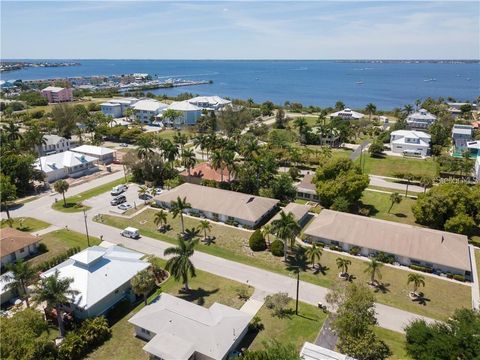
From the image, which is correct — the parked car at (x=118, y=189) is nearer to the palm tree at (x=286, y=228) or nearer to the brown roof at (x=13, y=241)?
the brown roof at (x=13, y=241)

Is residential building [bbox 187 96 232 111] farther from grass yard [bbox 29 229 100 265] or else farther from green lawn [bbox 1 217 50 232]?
grass yard [bbox 29 229 100 265]

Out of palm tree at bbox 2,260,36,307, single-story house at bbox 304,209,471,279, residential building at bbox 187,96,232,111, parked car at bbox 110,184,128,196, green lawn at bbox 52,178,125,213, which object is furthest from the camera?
residential building at bbox 187,96,232,111

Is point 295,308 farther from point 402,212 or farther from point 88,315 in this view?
point 402,212

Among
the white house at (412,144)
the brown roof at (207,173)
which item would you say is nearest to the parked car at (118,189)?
the brown roof at (207,173)

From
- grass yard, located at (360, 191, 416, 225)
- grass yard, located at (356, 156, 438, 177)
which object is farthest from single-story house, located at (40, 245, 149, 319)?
grass yard, located at (356, 156, 438, 177)

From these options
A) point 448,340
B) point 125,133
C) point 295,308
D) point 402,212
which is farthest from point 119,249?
point 125,133

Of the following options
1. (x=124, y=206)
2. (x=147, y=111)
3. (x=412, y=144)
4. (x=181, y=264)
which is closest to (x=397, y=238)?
(x=181, y=264)

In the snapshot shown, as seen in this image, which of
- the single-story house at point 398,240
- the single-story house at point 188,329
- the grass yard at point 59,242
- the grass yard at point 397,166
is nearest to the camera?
the single-story house at point 188,329
